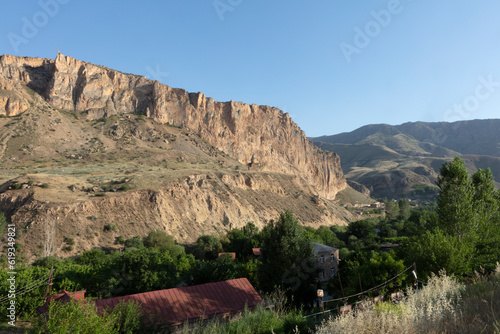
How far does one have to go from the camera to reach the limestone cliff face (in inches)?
3361

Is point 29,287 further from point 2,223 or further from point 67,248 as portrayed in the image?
point 2,223

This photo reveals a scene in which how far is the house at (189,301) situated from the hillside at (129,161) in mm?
24521

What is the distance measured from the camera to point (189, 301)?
1599cm

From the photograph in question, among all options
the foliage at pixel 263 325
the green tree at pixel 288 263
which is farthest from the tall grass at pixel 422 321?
the green tree at pixel 288 263

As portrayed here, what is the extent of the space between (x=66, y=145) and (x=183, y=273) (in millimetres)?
58552

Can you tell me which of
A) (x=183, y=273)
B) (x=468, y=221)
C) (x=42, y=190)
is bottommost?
(x=183, y=273)

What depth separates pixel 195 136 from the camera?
96.5 m

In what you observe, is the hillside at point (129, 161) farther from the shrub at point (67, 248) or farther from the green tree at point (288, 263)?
the green tree at point (288, 263)

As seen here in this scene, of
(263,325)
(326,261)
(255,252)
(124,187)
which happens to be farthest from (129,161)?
(263,325)

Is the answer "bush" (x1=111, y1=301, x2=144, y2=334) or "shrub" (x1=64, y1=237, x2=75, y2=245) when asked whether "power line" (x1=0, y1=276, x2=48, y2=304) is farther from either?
"shrub" (x1=64, y1=237, x2=75, y2=245)

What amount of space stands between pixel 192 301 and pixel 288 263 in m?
7.45

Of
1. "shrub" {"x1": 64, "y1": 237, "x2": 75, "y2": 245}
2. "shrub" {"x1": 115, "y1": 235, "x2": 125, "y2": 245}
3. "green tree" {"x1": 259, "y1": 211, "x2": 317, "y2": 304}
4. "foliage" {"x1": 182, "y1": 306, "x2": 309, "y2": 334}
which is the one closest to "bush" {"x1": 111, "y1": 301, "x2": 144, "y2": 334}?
"foliage" {"x1": 182, "y1": 306, "x2": 309, "y2": 334}

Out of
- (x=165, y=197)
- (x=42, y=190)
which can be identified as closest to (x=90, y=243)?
(x=42, y=190)

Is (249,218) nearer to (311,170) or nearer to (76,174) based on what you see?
(76,174)
